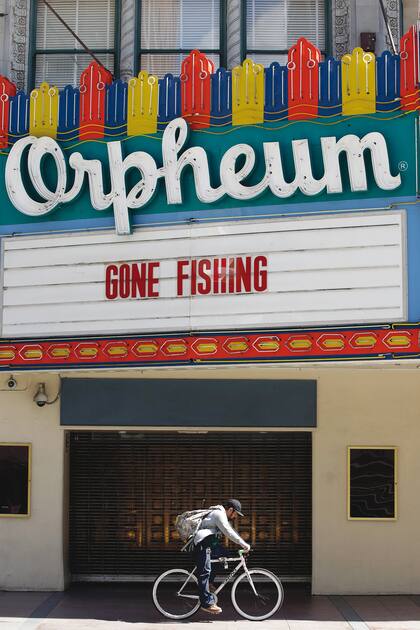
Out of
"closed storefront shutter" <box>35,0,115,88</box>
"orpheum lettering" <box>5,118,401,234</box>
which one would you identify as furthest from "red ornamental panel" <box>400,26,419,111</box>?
"closed storefront shutter" <box>35,0,115,88</box>

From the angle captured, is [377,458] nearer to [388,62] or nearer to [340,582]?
[340,582]

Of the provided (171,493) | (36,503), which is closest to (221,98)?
(171,493)

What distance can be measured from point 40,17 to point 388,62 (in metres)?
7.00

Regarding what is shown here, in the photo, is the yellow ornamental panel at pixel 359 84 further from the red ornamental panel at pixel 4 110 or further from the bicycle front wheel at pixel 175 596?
the bicycle front wheel at pixel 175 596

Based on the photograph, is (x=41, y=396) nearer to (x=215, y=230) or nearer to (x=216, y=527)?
(x=216, y=527)

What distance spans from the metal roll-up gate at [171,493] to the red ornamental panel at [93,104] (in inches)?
204

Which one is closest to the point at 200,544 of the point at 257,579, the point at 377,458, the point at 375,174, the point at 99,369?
the point at 257,579

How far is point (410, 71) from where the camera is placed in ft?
40.6

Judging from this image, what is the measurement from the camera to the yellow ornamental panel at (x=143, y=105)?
13.3 meters

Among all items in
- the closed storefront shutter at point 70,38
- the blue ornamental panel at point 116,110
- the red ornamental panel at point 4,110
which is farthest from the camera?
the closed storefront shutter at point 70,38

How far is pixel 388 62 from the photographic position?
1254 centimetres

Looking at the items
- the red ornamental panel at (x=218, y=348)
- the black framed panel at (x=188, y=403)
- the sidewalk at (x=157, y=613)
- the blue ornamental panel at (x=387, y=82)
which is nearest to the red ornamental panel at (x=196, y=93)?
the blue ornamental panel at (x=387, y=82)

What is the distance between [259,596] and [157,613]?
151 cm

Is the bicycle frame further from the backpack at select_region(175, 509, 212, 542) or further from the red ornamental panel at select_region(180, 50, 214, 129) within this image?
the red ornamental panel at select_region(180, 50, 214, 129)
